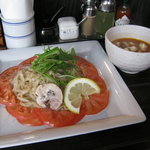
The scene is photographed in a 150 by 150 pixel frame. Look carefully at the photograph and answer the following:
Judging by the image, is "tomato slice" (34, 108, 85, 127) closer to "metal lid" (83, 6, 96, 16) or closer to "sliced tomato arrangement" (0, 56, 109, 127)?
"sliced tomato arrangement" (0, 56, 109, 127)

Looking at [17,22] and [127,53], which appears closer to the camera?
[127,53]

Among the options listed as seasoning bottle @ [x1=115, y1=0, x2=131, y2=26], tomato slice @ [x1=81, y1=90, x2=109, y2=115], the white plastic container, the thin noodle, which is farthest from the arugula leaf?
seasoning bottle @ [x1=115, y1=0, x2=131, y2=26]

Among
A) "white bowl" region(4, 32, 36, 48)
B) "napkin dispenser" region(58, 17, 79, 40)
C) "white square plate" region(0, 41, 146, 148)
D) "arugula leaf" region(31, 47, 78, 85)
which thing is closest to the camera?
"white square plate" region(0, 41, 146, 148)

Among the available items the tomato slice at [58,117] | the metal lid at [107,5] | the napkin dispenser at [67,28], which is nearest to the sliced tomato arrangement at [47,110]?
the tomato slice at [58,117]

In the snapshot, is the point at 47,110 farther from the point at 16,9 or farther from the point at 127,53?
the point at 16,9

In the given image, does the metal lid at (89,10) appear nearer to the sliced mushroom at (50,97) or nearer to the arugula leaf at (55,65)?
the arugula leaf at (55,65)

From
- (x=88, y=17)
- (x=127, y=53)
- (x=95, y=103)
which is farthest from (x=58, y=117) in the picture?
(x=88, y=17)
